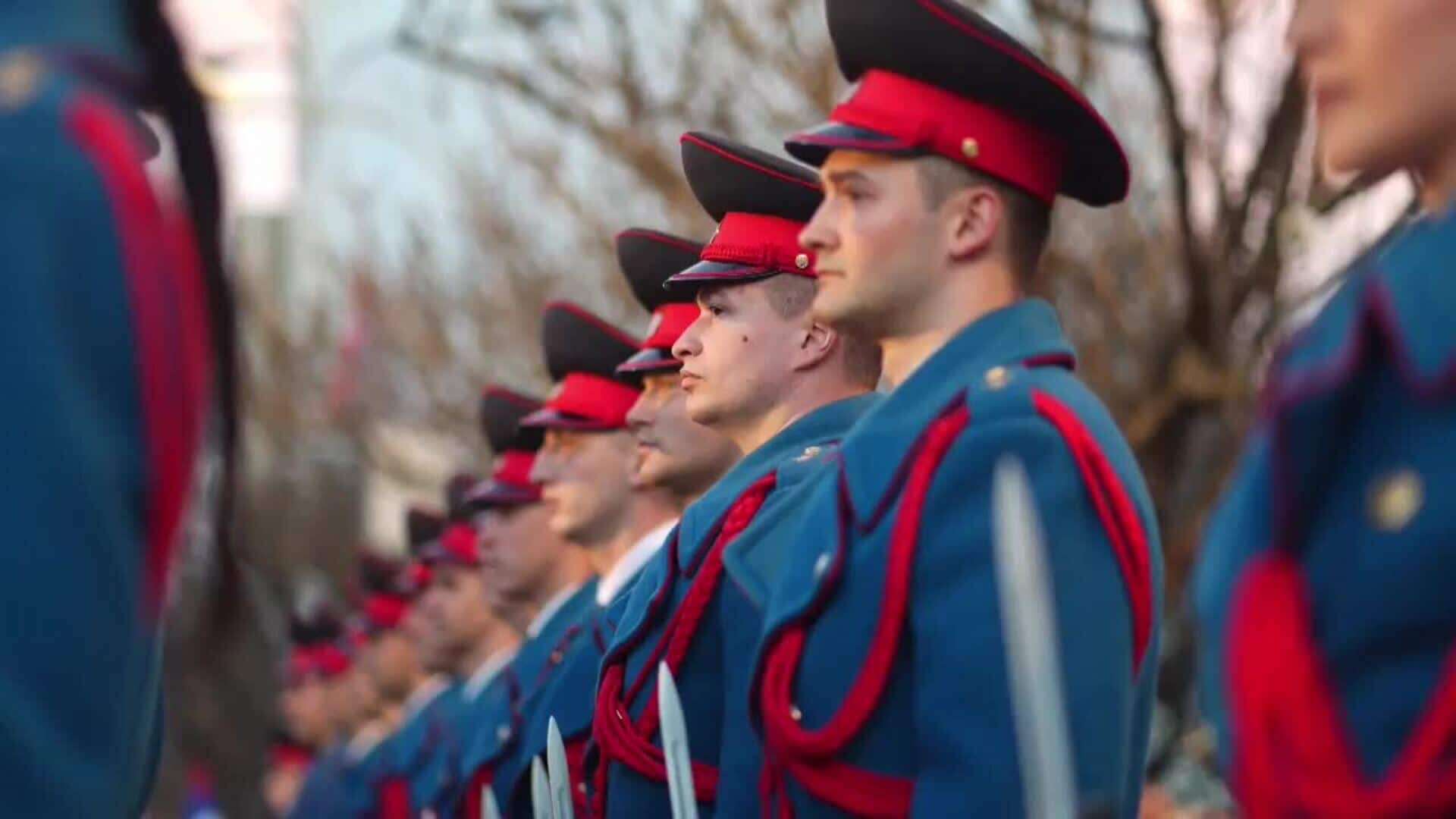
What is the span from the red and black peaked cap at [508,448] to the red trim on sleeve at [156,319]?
4855 millimetres

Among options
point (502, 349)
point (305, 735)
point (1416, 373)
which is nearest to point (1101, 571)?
point (1416, 373)

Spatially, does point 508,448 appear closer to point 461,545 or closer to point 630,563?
point 461,545

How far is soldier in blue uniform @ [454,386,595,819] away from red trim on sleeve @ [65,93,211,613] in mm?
4619

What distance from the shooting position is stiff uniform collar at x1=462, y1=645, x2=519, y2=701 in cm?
887

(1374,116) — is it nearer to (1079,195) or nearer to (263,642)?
(1079,195)

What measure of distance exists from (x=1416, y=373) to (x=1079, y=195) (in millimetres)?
1764

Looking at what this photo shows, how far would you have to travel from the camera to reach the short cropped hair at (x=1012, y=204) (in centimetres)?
404

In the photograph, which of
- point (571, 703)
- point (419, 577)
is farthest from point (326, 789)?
point (571, 703)

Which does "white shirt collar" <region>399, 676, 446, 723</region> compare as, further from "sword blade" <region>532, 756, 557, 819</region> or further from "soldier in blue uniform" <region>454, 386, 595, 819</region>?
"sword blade" <region>532, 756, 557, 819</region>

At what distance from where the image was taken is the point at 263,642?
20719 mm

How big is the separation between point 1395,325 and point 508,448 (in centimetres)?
611

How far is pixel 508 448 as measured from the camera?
849 cm

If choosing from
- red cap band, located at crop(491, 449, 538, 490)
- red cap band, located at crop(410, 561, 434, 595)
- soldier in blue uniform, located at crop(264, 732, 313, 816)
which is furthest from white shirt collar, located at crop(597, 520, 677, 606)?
soldier in blue uniform, located at crop(264, 732, 313, 816)

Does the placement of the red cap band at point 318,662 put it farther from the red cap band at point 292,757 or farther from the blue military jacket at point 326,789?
the blue military jacket at point 326,789
